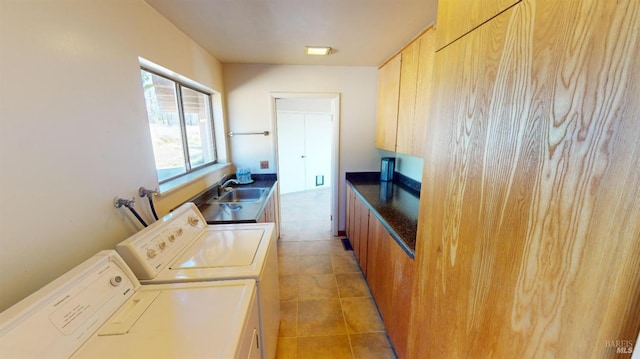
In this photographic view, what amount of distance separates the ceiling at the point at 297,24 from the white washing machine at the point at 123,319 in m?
1.64

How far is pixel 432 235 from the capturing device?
38.2 inches

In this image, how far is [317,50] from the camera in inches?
95.5

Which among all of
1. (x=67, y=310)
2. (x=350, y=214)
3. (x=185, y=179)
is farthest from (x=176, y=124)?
(x=350, y=214)

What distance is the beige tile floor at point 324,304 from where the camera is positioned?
5.66ft

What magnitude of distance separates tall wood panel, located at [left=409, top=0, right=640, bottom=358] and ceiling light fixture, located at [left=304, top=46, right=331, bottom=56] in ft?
5.82

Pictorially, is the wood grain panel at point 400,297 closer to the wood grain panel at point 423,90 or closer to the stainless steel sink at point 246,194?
the wood grain panel at point 423,90

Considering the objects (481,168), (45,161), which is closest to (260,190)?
(45,161)

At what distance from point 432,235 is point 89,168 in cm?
155

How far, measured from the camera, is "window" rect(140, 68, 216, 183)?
1.82 metres

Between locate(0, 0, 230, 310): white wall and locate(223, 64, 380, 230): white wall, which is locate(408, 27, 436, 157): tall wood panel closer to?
locate(223, 64, 380, 230): white wall

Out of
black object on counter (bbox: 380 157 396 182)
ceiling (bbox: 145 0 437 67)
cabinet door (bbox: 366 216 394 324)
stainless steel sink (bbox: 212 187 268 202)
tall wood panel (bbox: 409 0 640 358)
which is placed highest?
ceiling (bbox: 145 0 437 67)

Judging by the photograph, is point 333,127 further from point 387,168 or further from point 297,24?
point 297,24

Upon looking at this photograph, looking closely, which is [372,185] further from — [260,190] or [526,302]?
[526,302]

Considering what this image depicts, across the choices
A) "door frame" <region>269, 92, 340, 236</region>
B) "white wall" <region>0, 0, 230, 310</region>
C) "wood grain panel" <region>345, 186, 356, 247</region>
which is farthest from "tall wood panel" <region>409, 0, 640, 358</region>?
"door frame" <region>269, 92, 340, 236</region>
